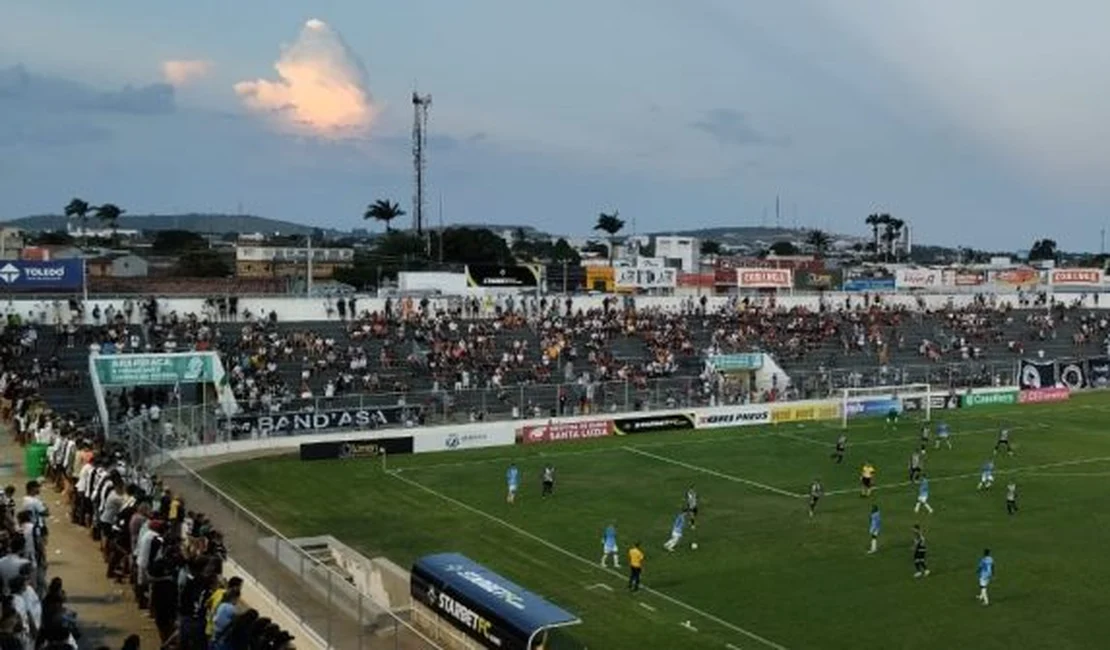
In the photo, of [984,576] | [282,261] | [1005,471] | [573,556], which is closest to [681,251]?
[282,261]

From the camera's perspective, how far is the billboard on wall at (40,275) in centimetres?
5681

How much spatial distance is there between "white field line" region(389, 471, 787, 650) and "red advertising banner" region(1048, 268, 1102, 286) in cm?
8058

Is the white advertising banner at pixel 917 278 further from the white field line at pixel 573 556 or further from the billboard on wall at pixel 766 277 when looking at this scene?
the white field line at pixel 573 556

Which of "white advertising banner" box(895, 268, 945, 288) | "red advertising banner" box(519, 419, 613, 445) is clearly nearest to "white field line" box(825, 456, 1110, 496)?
"red advertising banner" box(519, 419, 613, 445)

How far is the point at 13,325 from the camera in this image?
2120 inches

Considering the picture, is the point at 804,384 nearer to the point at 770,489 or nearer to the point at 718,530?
the point at 770,489

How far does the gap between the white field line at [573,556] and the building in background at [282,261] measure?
98.5 meters

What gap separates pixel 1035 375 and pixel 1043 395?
172 centimetres

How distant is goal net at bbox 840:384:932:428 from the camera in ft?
203

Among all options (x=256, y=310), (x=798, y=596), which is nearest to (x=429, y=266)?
(x=256, y=310)

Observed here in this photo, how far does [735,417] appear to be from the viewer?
58.5 m

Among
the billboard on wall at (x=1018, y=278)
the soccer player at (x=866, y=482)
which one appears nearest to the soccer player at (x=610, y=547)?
the soccer player at (x=866, y=482)

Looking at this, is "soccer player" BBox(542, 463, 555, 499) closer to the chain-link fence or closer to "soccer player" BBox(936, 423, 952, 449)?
the chain-link fence

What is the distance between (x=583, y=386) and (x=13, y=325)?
26635 mm
